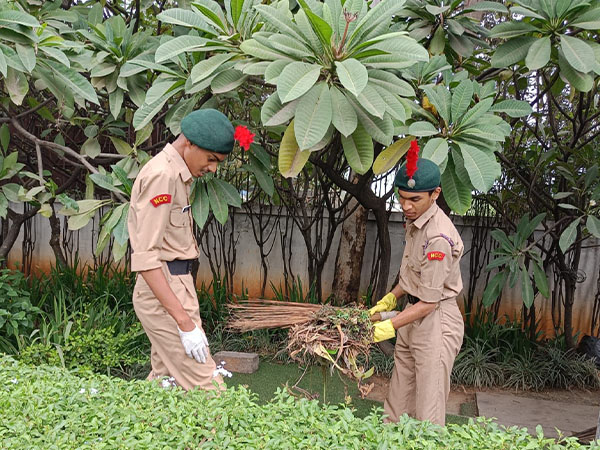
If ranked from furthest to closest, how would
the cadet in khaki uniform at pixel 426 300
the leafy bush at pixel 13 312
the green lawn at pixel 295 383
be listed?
the green lawn at pixel 295 383 < the leafy bush at pixel 13 312 < the cadet in khaki uniform at pixel 426 300

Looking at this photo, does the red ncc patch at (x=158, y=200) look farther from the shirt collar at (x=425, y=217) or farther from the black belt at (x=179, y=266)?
the shirt collar at (x=425, y=217)

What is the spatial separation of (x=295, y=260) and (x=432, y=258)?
9.79ft

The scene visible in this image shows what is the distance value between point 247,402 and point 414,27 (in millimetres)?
2435

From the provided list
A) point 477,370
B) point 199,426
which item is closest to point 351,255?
point 477,370

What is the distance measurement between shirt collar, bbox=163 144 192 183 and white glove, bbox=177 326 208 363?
0.67 m

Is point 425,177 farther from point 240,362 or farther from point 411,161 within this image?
point 240,362

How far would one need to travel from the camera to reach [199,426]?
5.90 feet

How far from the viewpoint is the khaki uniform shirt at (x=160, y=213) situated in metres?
2.33

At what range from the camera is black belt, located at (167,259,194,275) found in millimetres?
2537

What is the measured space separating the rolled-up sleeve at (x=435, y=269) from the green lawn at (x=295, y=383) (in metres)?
1.36

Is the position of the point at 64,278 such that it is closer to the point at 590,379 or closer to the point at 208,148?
the point at 208,148

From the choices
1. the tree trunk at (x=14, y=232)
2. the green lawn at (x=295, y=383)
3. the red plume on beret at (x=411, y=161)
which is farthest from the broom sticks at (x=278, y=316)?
the tree trunk at (x=14, y=232)

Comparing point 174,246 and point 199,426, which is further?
point 174,246

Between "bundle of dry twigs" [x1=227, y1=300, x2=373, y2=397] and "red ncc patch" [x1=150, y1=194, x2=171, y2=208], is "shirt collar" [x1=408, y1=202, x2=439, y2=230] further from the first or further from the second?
"red ncc patch" [x1=150, y1=194, x2=171, y2=208]
